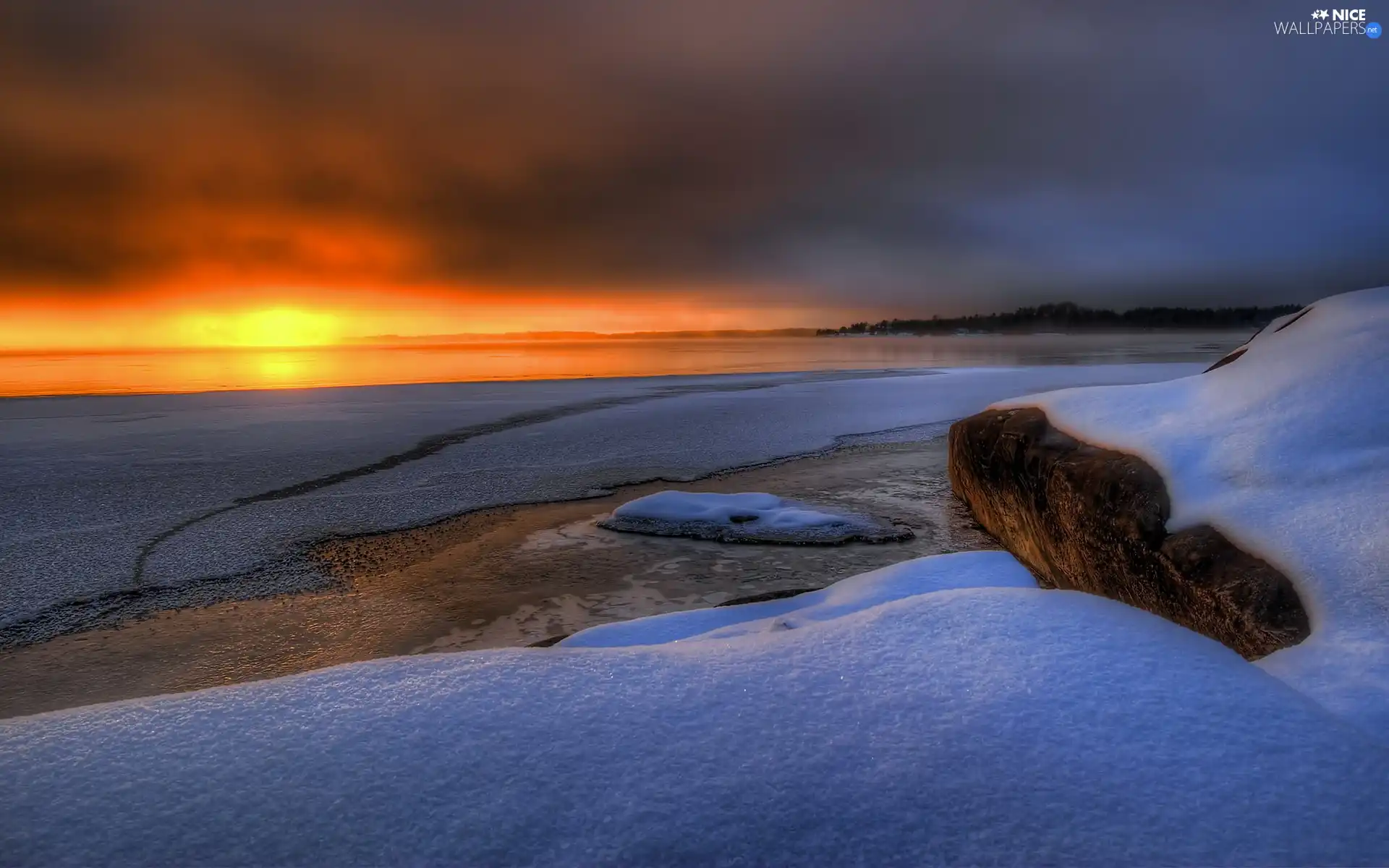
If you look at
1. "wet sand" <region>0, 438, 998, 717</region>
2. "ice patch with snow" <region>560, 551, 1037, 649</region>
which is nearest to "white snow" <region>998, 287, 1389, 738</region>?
"ice patch with snow" <region>560, 551, 1037, 649</region>

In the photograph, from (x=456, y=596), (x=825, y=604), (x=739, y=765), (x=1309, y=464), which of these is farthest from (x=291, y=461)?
(x=1309, y=464)

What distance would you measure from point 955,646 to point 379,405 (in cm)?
1402

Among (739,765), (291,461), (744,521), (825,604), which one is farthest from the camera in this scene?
(291,461)

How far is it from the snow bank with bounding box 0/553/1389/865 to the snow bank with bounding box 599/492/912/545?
3090mm

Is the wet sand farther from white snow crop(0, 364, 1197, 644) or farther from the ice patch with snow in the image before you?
the ice patch with snow

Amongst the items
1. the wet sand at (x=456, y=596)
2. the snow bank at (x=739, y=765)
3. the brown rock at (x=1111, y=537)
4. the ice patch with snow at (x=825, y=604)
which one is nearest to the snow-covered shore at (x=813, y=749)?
the snow bank at (x=739, y=765)

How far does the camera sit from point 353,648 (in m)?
3.07

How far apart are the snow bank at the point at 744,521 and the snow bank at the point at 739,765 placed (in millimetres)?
3090

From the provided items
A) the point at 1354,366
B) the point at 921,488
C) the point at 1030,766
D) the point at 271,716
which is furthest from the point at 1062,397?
the point at 271,716

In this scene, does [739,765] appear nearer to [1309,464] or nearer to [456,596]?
[1309,464]

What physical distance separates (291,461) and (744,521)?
561 cm

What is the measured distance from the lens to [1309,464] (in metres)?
2.23

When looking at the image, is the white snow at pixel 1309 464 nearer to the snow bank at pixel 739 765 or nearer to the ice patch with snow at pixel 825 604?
the snow bank at pixel 739 765

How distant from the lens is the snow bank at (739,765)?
3.70ft
